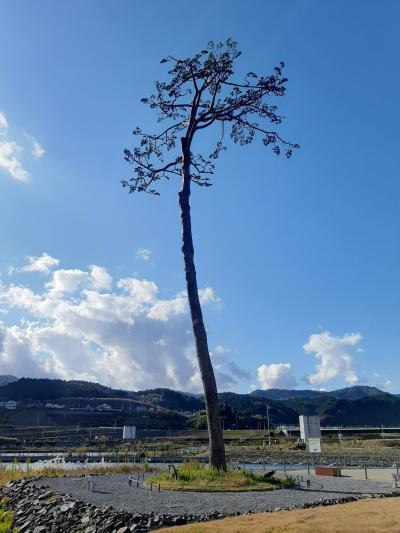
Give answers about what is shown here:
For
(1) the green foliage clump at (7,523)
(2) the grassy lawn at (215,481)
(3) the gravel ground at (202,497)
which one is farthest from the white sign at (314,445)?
(1) the green foliage clump at (7,523)

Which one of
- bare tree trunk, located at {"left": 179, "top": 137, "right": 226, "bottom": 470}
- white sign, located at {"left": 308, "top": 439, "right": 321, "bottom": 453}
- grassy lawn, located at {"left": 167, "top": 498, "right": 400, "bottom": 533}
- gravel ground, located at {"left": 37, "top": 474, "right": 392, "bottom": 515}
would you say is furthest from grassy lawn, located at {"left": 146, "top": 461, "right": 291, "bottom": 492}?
white sign, located at {"left": 308, "top": 439, "right": 321, "bottom": 453}

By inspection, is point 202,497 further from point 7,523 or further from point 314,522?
point 7,523

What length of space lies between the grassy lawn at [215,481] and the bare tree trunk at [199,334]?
105cm

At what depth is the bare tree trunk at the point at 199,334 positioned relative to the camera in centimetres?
1903

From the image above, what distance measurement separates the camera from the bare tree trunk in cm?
1903

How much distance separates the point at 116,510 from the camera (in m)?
11.5

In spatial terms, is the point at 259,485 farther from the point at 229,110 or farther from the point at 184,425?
the point at 184,425

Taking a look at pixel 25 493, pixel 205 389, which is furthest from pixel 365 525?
pixel 25 493

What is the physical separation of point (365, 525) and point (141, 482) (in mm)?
11425

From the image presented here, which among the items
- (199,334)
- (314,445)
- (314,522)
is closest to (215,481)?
(199,334)

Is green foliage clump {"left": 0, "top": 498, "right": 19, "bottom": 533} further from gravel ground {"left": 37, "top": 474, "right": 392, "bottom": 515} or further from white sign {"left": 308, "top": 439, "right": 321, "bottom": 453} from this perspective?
white sign {"left": 308, "top": 439, "right": 321, "bottom": 453}

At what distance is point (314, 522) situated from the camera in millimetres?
9414

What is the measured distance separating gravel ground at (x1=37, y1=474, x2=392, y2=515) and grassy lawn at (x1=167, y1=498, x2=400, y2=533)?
1379 mm

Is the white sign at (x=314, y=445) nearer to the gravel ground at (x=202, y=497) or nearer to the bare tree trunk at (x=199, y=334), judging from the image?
the gravel ground at (x=202, y=497)
